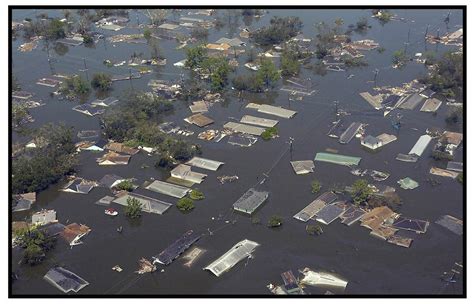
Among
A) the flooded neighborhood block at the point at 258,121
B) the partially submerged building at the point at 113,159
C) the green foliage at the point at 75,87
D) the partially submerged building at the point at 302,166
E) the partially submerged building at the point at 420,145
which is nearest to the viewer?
the partially submerged building at the point at 302,166

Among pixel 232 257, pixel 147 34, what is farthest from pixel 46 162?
pixel 147 34

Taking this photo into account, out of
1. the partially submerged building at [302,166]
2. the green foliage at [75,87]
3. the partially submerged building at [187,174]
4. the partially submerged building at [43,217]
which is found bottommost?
the partially submerged building at [43,217]

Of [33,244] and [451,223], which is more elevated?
[451,223]

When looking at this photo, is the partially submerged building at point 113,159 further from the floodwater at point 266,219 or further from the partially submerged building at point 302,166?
the partially submerged building at point 302,166

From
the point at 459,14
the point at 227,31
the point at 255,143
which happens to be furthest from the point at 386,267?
the point at 459,14

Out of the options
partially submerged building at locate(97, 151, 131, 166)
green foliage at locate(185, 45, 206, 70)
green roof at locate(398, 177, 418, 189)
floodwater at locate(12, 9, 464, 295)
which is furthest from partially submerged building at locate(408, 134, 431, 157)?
green foliage at locate(185, 45, 206, 70)

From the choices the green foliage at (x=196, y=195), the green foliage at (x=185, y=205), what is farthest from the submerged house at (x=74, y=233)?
the green foliage at (x=196, y=195)

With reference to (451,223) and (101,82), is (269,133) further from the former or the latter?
(101,82)
